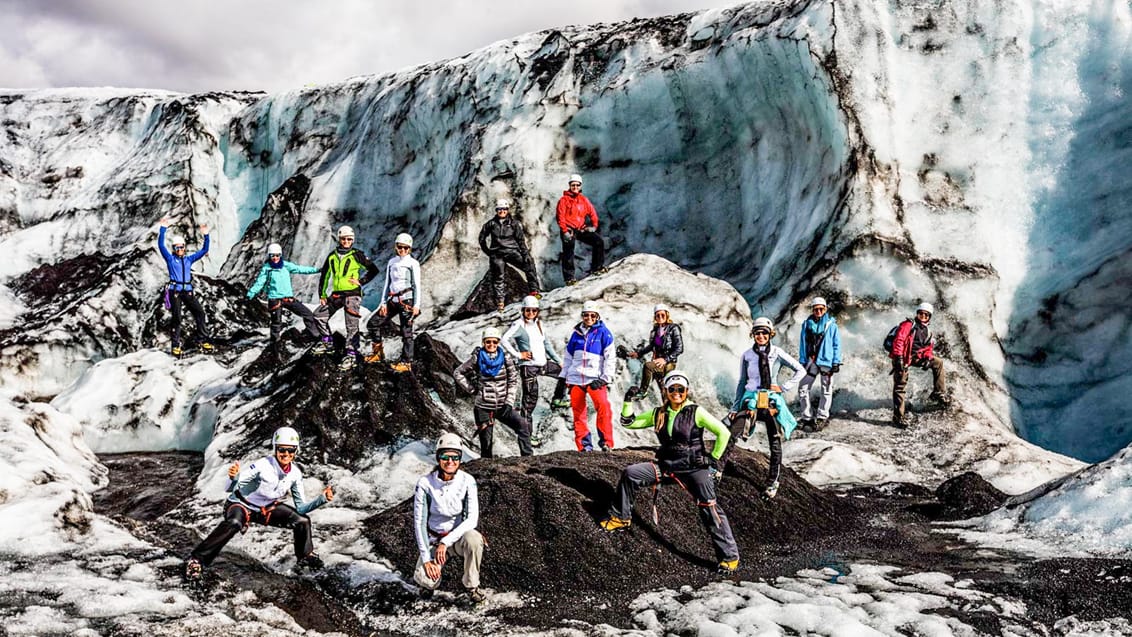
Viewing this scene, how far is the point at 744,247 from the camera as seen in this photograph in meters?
17.6

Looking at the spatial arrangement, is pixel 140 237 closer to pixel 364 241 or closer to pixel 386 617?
pixel 364 241

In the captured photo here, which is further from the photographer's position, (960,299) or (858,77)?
(858,77)

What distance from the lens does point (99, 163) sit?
27219 millimetres

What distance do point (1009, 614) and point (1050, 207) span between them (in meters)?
10.8

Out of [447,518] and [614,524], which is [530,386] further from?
[447,518]

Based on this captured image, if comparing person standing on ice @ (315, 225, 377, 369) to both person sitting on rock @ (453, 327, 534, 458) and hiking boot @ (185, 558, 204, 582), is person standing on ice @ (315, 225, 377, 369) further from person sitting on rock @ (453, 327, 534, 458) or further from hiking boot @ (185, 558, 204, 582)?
hiking boot @ (185, 558, 204, 582)

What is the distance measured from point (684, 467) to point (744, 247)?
1086cm

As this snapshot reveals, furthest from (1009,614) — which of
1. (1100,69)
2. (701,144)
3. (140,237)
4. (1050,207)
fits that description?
(140,237)

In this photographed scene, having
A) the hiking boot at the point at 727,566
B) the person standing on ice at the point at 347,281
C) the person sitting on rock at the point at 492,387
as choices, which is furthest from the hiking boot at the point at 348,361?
the hiking boot at the point at 727,566

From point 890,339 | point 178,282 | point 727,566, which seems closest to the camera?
point 727,566

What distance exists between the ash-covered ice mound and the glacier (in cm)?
52

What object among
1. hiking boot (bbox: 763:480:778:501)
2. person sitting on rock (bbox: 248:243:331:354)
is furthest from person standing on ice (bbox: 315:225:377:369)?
hiking boot (bbox: 763:480:778:501)

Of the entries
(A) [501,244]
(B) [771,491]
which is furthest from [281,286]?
(B) [771,491]

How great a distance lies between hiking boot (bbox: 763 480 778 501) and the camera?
8773mm
